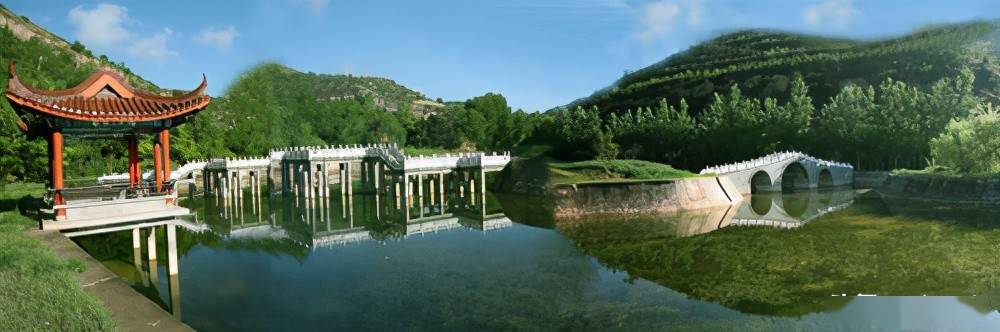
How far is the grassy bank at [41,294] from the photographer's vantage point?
29.0 ft

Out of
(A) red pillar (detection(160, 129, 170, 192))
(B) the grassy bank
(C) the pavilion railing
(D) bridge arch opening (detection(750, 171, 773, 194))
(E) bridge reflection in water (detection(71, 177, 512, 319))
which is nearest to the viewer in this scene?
(B) the grassy bank

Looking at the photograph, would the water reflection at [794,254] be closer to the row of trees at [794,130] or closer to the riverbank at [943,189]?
the riverbank at [943,189]

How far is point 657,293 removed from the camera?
52.6ft

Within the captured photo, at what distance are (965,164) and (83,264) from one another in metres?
44.6

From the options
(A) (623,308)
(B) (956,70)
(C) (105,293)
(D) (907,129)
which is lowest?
(A) (623,308)

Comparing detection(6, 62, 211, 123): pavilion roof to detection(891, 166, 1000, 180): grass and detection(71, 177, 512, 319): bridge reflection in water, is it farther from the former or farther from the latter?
detection(891, 166, 1000, 180): grass

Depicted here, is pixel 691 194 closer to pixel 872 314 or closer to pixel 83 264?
pixel 872 314

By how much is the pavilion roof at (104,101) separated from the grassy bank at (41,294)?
3816mm

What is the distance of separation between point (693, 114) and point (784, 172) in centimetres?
3293

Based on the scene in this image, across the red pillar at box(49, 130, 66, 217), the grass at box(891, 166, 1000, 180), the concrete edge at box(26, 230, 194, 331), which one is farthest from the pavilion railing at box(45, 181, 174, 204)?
the grass at box(891, 166, 1000, 180)

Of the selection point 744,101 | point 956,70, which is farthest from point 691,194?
point 956,70

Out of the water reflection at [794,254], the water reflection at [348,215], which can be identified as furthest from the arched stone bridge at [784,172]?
the water reflection at [348,215]

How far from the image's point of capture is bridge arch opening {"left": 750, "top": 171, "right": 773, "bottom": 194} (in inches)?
1841

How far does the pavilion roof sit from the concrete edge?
13.5ft
